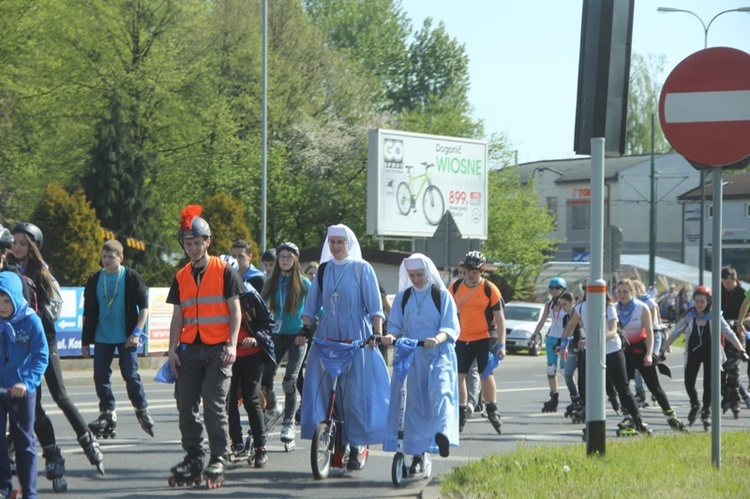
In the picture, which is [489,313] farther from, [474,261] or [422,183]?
[422,183]

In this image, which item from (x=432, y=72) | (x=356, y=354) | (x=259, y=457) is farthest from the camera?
(x=432, y=72)

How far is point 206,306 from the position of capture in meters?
9.23

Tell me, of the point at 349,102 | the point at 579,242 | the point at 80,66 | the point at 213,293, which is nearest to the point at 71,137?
the point at 80,66

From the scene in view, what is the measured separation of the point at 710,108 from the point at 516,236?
4350 cm

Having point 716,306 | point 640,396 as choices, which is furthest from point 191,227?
point 640,396

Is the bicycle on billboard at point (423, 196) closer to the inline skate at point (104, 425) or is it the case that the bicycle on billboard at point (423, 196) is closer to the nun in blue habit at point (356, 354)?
the inline skate at point (104, 425)

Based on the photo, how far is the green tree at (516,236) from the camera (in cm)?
5175

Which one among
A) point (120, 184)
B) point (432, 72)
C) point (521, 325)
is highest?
point (432, 72)

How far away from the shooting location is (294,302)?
11.9 m

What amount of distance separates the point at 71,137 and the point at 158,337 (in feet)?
64.8

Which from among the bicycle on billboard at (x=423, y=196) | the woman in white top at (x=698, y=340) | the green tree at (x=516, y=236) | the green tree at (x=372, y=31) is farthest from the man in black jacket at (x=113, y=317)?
the green tree at (x=372, y=31)

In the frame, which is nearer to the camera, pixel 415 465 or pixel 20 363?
pixel 20 363

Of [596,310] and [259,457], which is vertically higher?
[596,310]

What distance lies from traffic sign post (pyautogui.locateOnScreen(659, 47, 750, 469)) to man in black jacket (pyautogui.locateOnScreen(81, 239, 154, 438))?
5.09m
